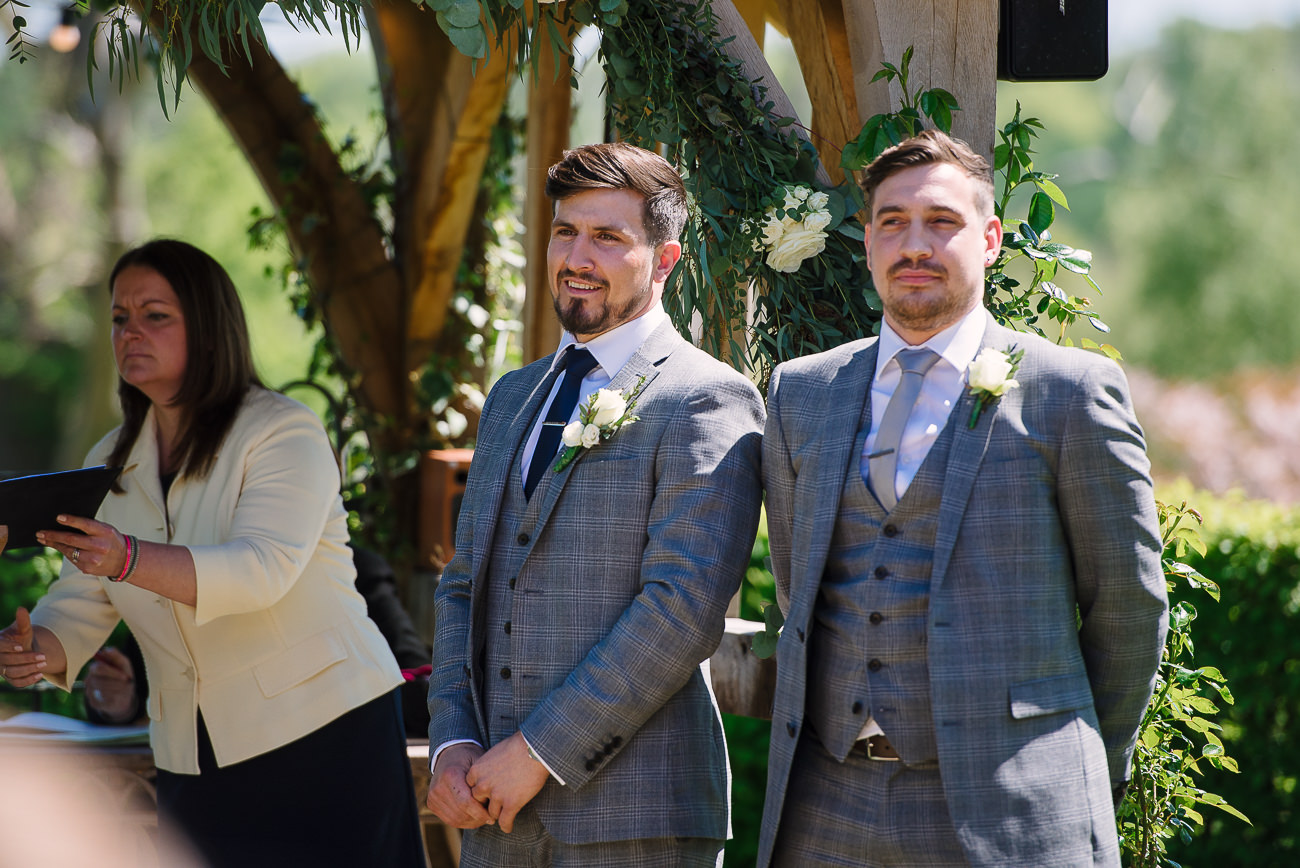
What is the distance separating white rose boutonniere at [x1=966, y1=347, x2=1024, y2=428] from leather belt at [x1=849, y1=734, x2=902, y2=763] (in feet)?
1.58

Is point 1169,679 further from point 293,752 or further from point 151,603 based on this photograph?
point 151,603

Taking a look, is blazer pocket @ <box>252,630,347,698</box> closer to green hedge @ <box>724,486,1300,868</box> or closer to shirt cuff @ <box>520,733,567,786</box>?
shirt cuff @ <box>520,733,567,786</box>

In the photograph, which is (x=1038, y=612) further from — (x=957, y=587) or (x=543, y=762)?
(x=543, y=762)

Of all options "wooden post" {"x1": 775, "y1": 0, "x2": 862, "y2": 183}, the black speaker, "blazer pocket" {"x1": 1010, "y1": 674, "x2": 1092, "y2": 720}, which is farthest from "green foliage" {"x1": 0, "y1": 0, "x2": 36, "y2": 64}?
"blazer pocket" {"x1": 1010, "y1": 674, "x2": 1092, "y2": 720}

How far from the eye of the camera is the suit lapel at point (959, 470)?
6.16ft

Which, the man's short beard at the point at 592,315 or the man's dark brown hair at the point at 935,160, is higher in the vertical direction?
the man's dark brown hair at the point at 935,160

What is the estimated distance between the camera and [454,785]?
2.17 m

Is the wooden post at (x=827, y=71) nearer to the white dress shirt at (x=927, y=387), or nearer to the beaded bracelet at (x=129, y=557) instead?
the white dress shirt at (x=927, y=387)

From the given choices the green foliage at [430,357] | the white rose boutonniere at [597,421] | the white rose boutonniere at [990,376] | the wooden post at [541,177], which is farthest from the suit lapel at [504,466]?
the green foliage at [430,357]

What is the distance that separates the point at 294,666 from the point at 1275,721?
3319mm

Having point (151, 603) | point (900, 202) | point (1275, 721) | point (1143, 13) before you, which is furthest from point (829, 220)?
point (1143, 13)

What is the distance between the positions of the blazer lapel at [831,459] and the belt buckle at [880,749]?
0.76 ft

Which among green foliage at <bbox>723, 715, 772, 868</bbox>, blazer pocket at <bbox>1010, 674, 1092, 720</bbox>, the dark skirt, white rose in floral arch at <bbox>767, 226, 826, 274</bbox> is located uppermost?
white rose in floral arch at <bbox>767, 226, 826, 274</bbox>

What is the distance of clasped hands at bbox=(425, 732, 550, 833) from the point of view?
212 cm
